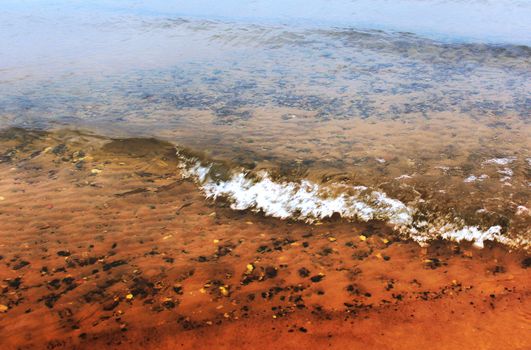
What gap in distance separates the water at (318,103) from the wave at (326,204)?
0.09 feet

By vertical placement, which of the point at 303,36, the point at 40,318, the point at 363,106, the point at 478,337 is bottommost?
the point at 40,318

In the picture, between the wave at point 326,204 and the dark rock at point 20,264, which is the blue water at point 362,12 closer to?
the wave at point 326,204

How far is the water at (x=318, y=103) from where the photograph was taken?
618 centimetres

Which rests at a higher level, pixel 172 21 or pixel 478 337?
pixel 172 21

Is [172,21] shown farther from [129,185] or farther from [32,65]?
[129,185]

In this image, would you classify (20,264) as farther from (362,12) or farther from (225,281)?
(362,12)

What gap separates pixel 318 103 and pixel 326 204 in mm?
4964

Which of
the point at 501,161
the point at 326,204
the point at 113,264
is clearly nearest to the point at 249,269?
the point at 113,264

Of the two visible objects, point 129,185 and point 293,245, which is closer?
point 293,245

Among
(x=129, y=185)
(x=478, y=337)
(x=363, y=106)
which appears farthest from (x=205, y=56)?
(x=478, y=337)

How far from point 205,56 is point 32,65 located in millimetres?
5962

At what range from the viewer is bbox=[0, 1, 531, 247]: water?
20.3ft

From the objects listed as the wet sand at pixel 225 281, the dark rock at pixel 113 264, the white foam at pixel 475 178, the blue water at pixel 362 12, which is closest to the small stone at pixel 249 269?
the wet sand at pixel 225 281

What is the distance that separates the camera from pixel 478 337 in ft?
12.3
